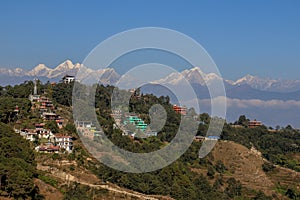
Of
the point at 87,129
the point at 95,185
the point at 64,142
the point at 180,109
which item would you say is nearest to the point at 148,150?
the point at 87,129

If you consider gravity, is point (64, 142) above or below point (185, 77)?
below


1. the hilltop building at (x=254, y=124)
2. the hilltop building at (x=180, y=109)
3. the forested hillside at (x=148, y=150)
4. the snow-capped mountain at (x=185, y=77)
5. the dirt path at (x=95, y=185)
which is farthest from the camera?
the hilltop building at (x=254, y=124)

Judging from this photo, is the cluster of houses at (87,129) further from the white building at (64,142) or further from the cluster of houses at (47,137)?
the white building at (64,142)

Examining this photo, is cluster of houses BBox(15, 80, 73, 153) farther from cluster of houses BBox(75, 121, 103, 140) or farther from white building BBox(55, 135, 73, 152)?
cluster of houses BBox(75, 121, 103, 140)

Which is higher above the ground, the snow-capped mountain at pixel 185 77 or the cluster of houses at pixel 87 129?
the snow-capped mountain at pixel 185 77

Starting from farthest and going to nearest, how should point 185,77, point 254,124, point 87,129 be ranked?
point 254,124
point 87,129
point 185,77

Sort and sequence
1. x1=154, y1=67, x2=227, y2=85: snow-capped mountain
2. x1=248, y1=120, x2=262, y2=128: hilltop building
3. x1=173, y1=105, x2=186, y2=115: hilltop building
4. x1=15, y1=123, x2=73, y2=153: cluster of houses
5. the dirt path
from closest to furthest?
x1=154, y1=67, x2=227, y2=85: snow-capped mountain < the dirt path < x1=15, y1=123, x2=73, y2=153: cluster of houses < x1=173, y1=105, x2=186, y2=115: hilltop building < x1=248, y1=120, x2=262, y2=128: hilltop building

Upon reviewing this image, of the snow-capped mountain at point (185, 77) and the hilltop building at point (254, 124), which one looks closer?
the snow-capped mountain at point (185, 77)

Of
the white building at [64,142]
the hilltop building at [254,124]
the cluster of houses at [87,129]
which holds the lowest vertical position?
the white building at [64,142]

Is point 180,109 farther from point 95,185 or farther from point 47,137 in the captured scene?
point 95,185

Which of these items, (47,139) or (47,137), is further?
(47,137)

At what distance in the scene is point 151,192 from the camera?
26156 mm

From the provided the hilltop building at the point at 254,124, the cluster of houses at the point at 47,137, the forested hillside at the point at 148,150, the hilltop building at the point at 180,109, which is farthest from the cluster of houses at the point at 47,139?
the hilltop building at the point at 254,124

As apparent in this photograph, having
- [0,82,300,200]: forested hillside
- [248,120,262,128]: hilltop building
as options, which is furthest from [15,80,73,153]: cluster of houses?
[248,120,262,128]: hilltop building
